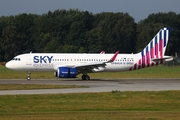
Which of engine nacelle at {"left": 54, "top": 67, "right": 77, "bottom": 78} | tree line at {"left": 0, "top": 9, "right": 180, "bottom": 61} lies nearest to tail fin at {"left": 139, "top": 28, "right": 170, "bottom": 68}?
engine nacelle at {"left": 54, "top": 67, "right": 77, "bottom": 78}

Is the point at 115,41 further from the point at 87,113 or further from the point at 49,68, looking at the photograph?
the point at 87,113

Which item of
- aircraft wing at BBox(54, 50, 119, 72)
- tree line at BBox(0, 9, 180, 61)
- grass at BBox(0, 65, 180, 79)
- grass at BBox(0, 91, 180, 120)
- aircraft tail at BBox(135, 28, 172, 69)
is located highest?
tree line at BBox(0, 9, 180, 61)

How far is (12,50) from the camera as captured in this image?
107312 mm

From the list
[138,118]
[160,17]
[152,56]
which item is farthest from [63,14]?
[138,118]

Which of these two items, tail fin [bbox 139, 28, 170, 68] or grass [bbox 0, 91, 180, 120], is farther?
tail fin [bbox 139, 28, 170, 68]

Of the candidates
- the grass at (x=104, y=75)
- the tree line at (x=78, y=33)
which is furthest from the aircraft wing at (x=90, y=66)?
the tree line at (x=78, y=33)

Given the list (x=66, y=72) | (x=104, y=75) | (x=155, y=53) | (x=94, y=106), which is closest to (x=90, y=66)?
(x=66, y=72)

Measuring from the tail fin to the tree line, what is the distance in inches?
2119

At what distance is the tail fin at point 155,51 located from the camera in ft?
172

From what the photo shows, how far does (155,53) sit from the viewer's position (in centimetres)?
5275

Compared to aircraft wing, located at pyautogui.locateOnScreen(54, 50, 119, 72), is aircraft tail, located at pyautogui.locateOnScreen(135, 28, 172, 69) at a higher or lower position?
higher

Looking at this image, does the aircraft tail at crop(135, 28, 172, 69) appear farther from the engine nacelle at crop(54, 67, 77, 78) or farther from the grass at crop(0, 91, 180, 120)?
the grass at crop(0, 91, 180, 120)

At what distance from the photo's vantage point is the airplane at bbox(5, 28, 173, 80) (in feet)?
161

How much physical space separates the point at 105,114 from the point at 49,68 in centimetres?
2871
